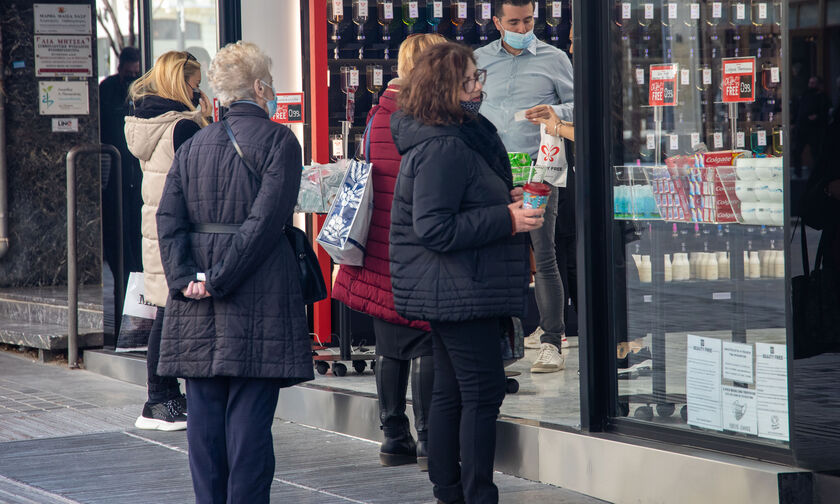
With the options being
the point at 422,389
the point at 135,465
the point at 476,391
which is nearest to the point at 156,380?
the point at 135,465

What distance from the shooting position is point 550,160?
6152 millimetres

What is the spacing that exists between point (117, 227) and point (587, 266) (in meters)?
4.43

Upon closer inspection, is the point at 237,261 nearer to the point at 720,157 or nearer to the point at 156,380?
the point at 720,157

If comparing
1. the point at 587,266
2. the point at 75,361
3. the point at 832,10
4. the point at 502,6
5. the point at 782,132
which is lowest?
the point at 75,361

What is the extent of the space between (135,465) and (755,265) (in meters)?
2.94

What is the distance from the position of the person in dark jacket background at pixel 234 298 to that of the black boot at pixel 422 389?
917mm

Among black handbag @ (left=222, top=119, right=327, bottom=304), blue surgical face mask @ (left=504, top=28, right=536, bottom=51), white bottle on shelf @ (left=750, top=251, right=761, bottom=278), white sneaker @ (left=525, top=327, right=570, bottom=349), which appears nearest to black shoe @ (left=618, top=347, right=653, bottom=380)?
white bottle on shelf @ (left=750, top=251, right=761, bottom=278)

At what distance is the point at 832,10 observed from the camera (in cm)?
378

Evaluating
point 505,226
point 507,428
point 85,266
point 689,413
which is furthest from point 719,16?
point 85,266

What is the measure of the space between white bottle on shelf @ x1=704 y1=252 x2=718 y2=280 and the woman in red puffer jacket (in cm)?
117

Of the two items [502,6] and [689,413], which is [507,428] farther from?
[502,6]

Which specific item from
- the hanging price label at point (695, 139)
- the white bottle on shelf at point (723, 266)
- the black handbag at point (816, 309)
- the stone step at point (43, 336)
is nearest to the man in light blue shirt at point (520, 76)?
the hanging price label at point (695, 139)

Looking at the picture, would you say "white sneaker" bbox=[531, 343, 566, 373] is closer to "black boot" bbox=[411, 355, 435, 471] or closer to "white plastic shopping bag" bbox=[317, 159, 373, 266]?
"black boot" bbox=[411, 355, 435, 471]

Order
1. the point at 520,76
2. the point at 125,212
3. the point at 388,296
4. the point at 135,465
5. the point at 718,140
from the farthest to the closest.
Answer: the point at 125,212 < the point at 520,76 < the point at 135,465 < the point at 388,296 < the point at 718,140
